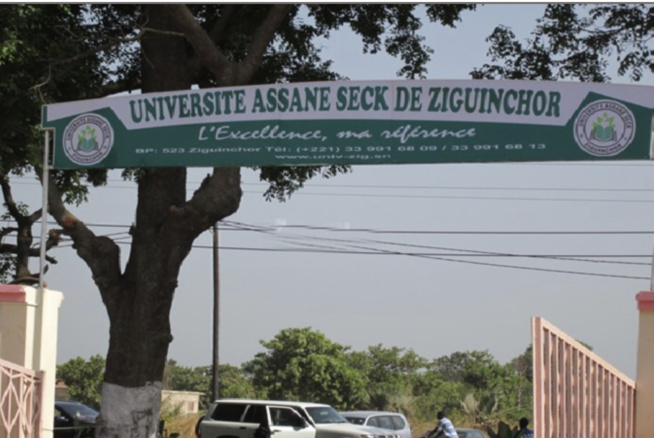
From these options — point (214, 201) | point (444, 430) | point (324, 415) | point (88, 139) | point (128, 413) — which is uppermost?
point (88, 139)

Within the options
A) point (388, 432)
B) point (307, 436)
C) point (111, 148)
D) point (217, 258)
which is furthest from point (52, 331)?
point (217, 258)

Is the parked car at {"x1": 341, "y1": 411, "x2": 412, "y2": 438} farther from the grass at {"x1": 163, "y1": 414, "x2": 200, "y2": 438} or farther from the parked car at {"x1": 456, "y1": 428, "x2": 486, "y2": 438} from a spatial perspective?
the grass at {"x1": 163, "y1": 414, "x2": 200, "y2": 438}

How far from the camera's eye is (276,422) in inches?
944

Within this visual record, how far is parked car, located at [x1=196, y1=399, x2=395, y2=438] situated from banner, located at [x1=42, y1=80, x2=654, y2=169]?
11379 mm

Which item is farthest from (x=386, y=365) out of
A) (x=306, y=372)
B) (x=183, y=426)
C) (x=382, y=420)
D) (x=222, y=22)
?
(x=222, y=22)

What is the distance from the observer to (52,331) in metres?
11.6

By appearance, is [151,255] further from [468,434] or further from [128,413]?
[468,434]

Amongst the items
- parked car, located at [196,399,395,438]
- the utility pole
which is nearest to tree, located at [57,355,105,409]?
the utility pole

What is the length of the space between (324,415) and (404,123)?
13.4 metres

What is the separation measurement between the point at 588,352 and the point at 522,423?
9.49 m

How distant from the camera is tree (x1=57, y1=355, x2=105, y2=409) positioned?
5884cm

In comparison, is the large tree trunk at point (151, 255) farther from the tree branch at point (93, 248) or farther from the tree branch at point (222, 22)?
the tree branch at point (222, 22)

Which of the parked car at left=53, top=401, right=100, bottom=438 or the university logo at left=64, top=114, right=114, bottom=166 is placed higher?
the university logo at left=64, top=114, right=114, bottom=166

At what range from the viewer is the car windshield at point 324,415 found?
2428 centimetres
